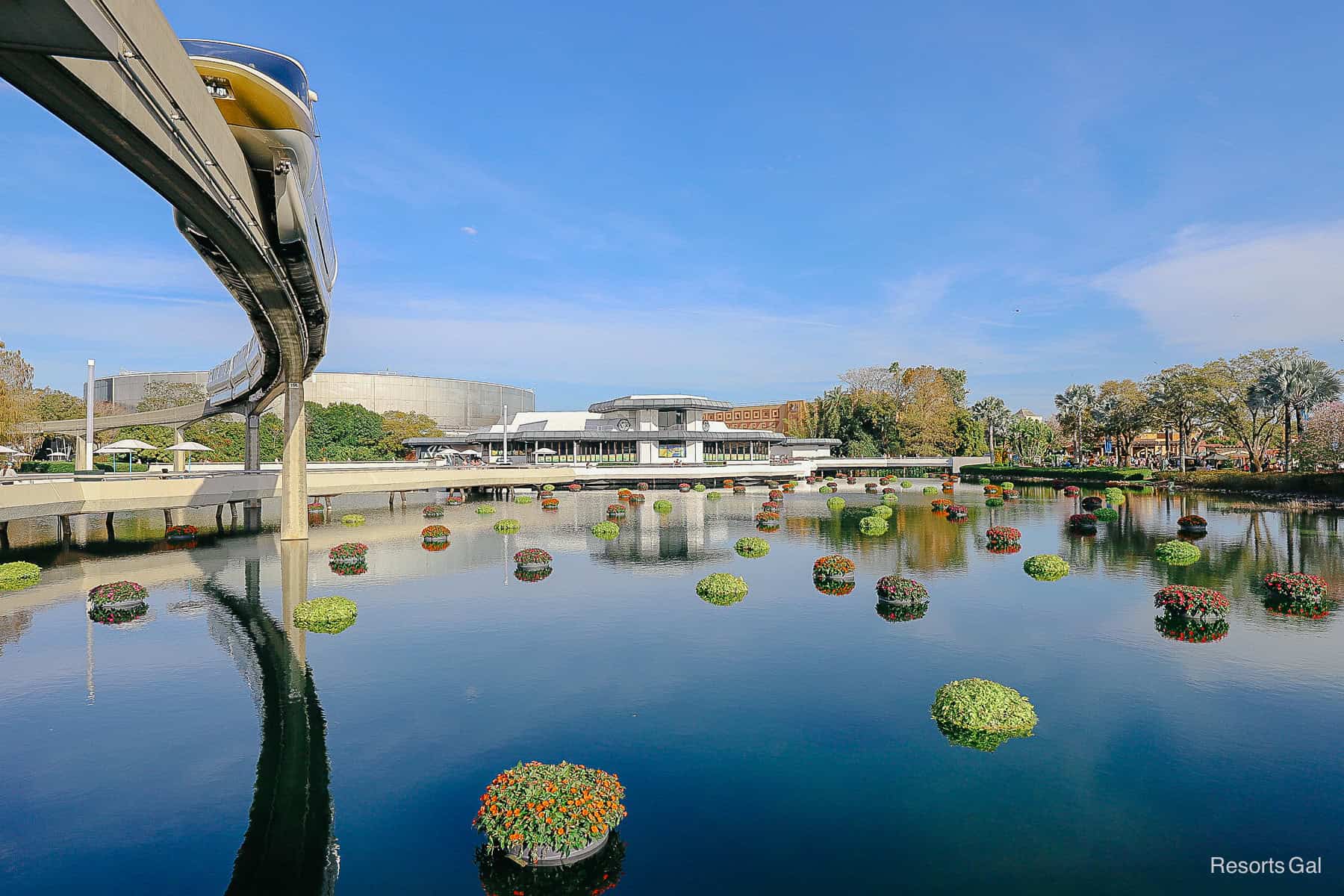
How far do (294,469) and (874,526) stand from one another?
125 ft

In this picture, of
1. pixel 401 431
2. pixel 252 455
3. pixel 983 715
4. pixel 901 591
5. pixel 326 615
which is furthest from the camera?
pixel 401 431

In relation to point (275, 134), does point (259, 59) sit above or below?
above

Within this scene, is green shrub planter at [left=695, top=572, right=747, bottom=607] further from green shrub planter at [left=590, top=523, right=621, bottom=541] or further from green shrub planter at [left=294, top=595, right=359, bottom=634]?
green shrub planter at [left=590, top=523, right=621, bottom=541]

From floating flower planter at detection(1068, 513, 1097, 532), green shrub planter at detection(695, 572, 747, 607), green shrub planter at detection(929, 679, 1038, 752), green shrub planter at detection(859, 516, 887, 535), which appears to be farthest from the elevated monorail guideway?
floating flower planter at detection(1068, 513, 1097, 532)

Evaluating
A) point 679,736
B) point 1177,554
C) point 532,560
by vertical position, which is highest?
point 1177,554

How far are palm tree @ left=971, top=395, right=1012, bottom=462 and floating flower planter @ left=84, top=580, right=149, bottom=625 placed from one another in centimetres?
13068

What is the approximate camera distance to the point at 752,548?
4266 centimetres

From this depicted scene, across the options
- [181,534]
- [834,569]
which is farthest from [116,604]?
[834,569]

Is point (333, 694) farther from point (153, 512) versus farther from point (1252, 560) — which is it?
point (153, 512)

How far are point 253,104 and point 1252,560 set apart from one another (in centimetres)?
4728

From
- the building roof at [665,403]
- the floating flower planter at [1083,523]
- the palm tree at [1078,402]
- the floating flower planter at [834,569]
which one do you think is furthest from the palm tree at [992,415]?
the floating flower planter at [834,569]

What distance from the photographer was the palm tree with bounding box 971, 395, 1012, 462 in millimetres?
134375

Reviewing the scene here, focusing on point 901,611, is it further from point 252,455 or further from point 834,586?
point 252,455

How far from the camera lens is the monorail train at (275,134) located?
678 inches
